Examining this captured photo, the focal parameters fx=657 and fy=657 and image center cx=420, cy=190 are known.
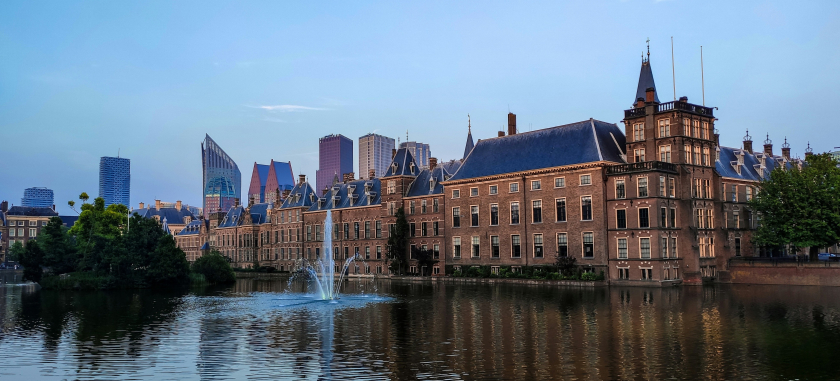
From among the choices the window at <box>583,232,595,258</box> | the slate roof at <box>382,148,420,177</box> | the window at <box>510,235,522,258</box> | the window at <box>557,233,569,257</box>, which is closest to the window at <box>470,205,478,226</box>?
the window at <box>510,235,522,258</box>

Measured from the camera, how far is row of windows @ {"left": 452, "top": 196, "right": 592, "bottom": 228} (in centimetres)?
6319

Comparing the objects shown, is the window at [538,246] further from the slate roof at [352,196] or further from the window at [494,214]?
the slate roof at [352,196]

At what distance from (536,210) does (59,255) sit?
53.3 meters

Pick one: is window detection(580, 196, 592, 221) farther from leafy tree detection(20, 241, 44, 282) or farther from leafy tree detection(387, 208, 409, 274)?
leafy tree detection(20, 241, 44, 282)

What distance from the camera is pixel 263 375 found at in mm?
19984

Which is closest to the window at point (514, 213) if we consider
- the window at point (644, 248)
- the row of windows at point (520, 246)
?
the row of windows at point (520, 246)

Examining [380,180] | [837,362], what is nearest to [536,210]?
[380,180]

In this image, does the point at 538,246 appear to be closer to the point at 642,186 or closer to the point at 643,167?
the point at 642,186

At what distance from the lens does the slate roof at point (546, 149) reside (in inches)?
2537

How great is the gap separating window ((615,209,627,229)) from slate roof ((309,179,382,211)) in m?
37.8

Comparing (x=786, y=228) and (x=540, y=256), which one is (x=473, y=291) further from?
(x=786, y=228)

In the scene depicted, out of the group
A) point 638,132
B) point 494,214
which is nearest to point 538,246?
point 494,214

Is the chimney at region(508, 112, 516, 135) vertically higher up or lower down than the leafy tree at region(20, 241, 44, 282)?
higher up

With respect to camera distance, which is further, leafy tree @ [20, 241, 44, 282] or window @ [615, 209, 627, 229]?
leafy tree @ [20, 241, 44, 282]
